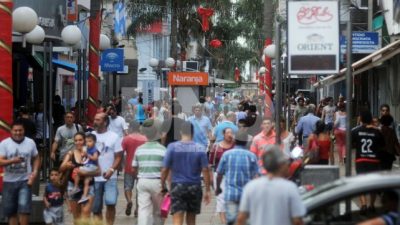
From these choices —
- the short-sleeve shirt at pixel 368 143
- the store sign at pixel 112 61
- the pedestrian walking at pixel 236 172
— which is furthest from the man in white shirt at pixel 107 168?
the store sign at pixel 112 61

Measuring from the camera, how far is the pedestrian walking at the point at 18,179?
41.2 feet

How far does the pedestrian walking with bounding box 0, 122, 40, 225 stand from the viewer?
12.5 metres

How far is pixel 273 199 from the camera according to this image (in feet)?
24.8

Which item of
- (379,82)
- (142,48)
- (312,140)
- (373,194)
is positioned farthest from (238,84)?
(373,194)

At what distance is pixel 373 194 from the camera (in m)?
7.52

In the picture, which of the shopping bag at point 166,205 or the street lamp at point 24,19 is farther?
the street lamp at point 24,19

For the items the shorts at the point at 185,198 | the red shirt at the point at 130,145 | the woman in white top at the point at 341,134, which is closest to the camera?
the shorts at the point at 185,198

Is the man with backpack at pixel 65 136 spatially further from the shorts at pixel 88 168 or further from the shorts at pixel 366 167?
the shorts at pixel 366 167

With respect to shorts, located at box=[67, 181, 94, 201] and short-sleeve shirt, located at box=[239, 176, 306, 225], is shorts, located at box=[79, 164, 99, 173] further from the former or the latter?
short-sleeve shirt, located at box=[239, 176, 306, 225]

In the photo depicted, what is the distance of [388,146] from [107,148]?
4749mm

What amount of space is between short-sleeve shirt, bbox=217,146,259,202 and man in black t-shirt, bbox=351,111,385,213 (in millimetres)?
3070

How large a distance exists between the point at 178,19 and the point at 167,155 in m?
35.5

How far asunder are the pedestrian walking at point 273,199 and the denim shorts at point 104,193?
5.34 m

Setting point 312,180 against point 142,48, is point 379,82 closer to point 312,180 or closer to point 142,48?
point 312,180
